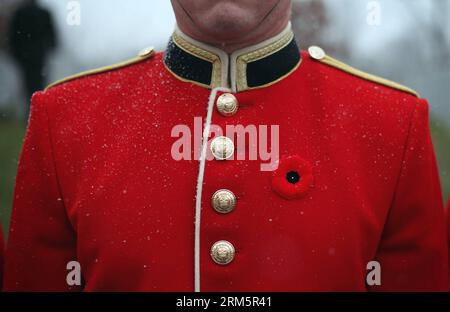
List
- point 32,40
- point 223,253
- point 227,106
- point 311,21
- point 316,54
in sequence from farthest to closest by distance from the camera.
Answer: point 32,40
point 311,21
point 316,54
point 227,106
point 223,253

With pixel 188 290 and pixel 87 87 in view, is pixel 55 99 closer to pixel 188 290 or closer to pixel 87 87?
pixel 87 87

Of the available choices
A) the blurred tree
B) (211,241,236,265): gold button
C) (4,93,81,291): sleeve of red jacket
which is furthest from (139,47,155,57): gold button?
the blurred tree

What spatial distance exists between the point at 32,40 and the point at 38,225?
6.79m

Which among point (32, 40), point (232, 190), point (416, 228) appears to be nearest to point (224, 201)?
point (232, 190)

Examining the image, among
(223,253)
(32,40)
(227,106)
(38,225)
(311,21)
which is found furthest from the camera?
(32,40)

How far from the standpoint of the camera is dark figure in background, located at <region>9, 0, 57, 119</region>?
793cm

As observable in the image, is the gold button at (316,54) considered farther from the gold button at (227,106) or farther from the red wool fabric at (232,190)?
the gold button at (227,106)

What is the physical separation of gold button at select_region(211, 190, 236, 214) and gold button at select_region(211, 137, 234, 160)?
0.10m

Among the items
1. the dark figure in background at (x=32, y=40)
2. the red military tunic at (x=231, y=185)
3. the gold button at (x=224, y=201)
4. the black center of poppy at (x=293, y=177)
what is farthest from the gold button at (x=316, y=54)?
the dark figure in background at (x=32, y=40)

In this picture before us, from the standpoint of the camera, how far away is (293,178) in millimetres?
2129

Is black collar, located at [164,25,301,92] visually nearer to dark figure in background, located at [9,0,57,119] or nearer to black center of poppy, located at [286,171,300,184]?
black center of poppy, located at [286,171,300,184]

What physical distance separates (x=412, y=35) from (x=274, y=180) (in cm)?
478

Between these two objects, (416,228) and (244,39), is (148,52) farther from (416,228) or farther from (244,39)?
(416,228)
